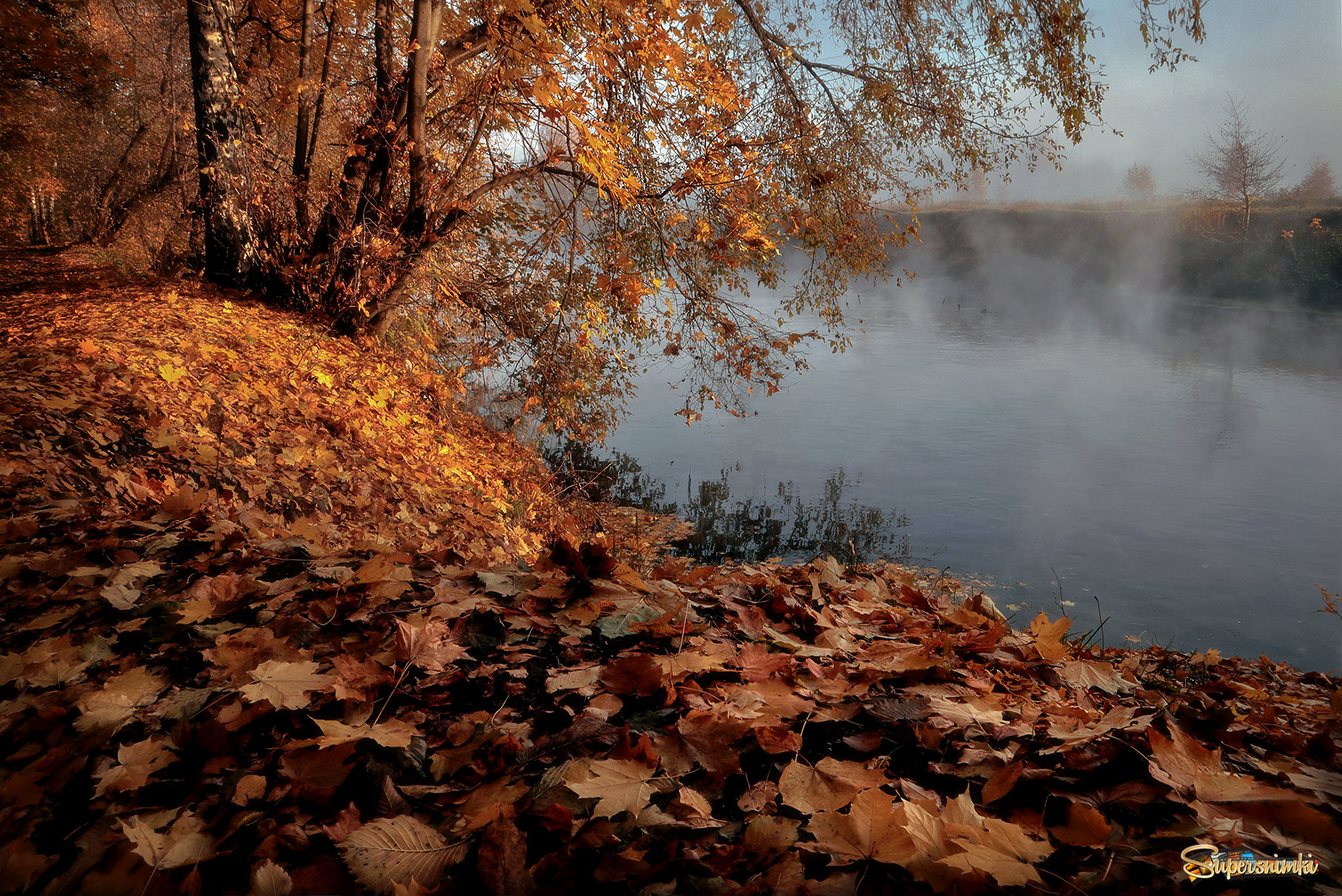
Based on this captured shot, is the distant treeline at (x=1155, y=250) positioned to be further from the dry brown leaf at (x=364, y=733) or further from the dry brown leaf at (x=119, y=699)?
the dry brown leaf at (x=119, y=699)

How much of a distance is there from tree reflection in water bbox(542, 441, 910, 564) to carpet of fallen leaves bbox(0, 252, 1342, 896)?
5690 mm

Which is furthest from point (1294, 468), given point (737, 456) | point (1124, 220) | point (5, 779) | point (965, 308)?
point (1124, 220)

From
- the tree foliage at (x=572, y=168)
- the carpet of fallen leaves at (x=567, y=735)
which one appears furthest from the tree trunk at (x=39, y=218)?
the carpet of fallen leaves at (x=567, y=735)

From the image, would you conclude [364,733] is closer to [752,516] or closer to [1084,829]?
[1084,829]

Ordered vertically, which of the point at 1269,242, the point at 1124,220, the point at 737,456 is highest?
the point at 1124,220

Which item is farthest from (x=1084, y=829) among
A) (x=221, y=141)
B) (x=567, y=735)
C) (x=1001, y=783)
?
(x=221, y=141)

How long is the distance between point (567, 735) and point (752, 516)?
884 centimetres

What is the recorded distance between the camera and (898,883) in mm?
980

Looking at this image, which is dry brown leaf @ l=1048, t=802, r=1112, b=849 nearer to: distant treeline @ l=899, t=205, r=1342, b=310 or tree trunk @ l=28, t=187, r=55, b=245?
tree trunk @ l=28, t=187, r=55, b=245

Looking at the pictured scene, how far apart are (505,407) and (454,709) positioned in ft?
29.8

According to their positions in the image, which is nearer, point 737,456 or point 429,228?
point 429,228

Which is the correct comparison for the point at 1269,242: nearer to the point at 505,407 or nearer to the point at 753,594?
the point at 505,407

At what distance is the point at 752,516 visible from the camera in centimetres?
1001

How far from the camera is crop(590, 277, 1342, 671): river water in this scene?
8023mm
